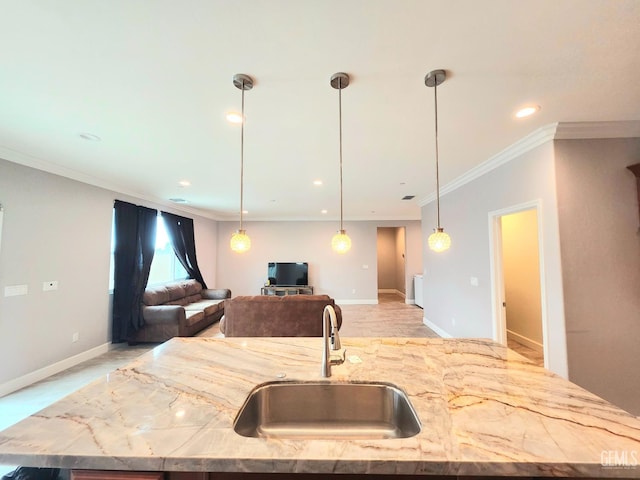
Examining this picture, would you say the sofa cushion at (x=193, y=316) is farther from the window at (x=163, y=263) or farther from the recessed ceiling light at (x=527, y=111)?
the recessed ceiling light at (x=527, y=111)

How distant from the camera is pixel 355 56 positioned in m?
1.50

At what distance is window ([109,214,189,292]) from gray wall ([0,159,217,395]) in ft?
4.46

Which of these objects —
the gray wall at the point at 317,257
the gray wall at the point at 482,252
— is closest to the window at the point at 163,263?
the gray wall at the point at 317,257

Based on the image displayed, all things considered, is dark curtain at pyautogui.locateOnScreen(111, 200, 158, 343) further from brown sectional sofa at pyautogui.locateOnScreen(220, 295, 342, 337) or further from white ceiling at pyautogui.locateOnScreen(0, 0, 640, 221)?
brown sectional sofa at pyautogui.locateOnScreen(220, 295, 342, 337)

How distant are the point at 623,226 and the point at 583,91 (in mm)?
1325

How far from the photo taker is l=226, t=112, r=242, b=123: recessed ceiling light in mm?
2105

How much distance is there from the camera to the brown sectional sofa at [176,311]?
4328 mm

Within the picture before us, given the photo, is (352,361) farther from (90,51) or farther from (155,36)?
(90,51)

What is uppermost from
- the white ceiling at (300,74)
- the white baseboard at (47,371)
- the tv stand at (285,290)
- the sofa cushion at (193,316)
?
the white ceiling at (300,74)

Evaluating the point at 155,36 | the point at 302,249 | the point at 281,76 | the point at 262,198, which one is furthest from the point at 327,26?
the point at 302,249

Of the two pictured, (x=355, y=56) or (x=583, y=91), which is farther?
(x=583, y=91)

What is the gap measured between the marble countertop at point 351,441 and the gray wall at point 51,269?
9.08 ft

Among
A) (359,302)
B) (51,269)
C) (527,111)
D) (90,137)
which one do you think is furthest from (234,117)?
(359,302)

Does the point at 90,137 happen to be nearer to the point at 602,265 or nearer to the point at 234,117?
the point at 234,117
